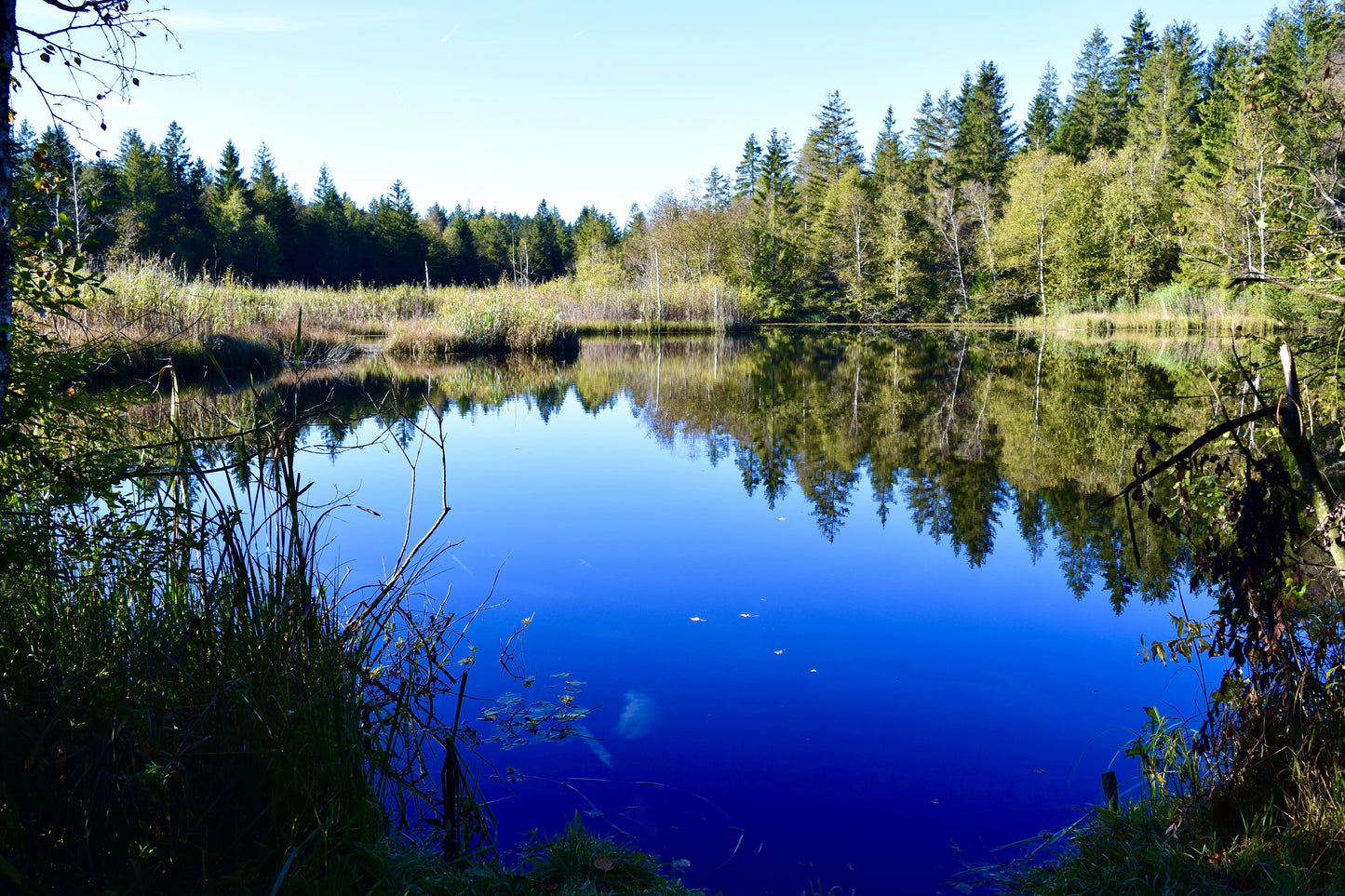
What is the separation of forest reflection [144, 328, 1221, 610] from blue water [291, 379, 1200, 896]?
0.45 m

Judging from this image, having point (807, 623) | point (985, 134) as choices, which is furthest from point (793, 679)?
point (985, 134)

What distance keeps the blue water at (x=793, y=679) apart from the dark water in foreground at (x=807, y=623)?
14mm

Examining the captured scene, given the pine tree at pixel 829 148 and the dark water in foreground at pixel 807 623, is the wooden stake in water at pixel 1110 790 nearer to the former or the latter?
the dark water in foreground at pixel 807 623

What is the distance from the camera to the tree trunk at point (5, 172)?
80.7 inches

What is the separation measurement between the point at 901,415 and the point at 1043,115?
136ft

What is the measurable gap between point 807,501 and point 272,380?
10067mm

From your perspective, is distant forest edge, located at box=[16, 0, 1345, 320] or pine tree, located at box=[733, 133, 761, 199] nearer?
distant forest edge, located at box=[16, 0, 1345, 320]

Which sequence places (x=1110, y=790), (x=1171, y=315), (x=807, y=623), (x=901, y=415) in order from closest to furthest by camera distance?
(x=1110, y=790) < (x=807, y=623) < (x=901, y=415) < (x=1171, y=315)

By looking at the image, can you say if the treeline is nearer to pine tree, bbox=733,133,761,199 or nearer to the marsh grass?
pine tree, bbox=733,133,761,199

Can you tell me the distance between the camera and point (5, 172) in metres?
2.12

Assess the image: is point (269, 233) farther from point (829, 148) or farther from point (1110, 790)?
point (1110, 790)

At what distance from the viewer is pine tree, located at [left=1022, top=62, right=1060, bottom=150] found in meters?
46.0

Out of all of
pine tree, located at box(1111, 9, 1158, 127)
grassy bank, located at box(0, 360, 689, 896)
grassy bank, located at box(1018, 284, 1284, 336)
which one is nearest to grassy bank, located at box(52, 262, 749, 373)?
grassy bank, located at box(0, 360, 689, 896)

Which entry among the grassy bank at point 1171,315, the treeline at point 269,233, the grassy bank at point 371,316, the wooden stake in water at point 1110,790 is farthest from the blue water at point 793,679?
the treeline at point 269,233
